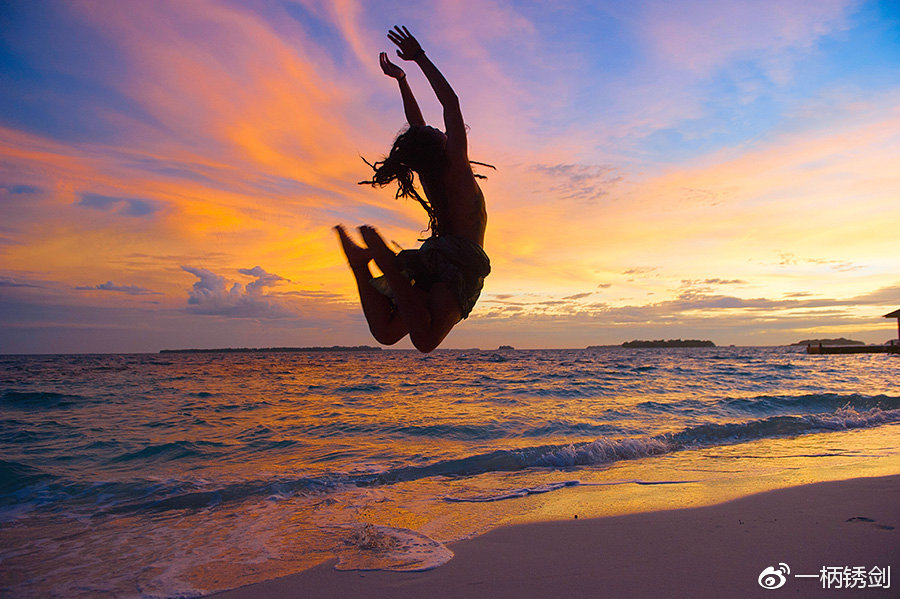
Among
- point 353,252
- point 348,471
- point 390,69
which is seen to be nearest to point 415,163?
point 353,252

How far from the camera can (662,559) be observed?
3.78 m

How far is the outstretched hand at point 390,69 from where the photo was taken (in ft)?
11.5

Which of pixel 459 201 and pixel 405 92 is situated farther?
pixel 405 92

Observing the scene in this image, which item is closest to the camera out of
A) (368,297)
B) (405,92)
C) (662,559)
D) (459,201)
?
(368,297)

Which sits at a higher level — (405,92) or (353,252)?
(405,92)

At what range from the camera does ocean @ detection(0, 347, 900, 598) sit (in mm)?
4566

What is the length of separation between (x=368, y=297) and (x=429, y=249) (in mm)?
400

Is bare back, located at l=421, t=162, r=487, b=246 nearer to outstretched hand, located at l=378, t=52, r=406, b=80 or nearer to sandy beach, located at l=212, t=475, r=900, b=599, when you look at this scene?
outstretched hand, located at l=378, t=52, r=406, b=80

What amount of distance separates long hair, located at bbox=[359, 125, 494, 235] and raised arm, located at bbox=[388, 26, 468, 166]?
3.3 inches

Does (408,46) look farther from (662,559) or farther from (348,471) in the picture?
(348,471)

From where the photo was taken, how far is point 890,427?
10789mm

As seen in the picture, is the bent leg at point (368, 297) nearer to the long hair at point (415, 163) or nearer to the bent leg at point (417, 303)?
the bent leg at point (417, 303)

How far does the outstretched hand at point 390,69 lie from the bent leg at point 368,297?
1198 millimetres

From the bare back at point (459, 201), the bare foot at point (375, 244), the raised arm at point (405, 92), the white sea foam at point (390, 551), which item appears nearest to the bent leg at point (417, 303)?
the bare foot at point (375, 244)
